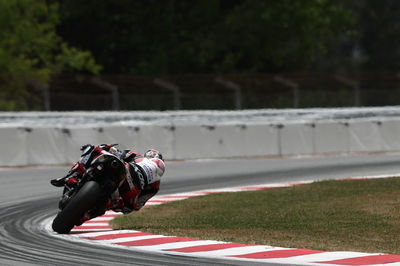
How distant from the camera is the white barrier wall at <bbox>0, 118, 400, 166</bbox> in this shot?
2522 centimetres

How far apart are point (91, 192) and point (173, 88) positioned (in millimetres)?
20712

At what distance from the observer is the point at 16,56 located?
1718 inches

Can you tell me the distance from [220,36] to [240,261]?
1606 inches

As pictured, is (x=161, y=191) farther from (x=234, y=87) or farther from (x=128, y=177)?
(x=234, y=87)

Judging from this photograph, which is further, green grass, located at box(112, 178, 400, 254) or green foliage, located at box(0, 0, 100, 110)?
green foliage, located at box(0, 0, 100, 110)

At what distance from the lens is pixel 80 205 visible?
1216cm

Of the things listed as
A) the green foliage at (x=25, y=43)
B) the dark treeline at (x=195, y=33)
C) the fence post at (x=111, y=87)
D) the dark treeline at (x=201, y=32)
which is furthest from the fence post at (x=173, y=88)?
the dark treeline at (x=201, y=32)

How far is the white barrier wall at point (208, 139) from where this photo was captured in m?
25.2

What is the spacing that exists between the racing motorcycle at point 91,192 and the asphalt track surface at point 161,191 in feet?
1.01

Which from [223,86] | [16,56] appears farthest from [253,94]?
[16,56]

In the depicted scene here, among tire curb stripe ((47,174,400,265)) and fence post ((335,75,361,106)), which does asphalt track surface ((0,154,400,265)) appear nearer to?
tire curb stripe ((47,174,400,265))

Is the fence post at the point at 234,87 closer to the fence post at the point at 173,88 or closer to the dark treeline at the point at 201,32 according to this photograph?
the fence post at the point at 173,88

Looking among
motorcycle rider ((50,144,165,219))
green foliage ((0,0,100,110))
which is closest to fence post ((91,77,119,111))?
green foliage ((0,0,100,110))

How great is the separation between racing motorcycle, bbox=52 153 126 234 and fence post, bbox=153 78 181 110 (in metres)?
19.7
